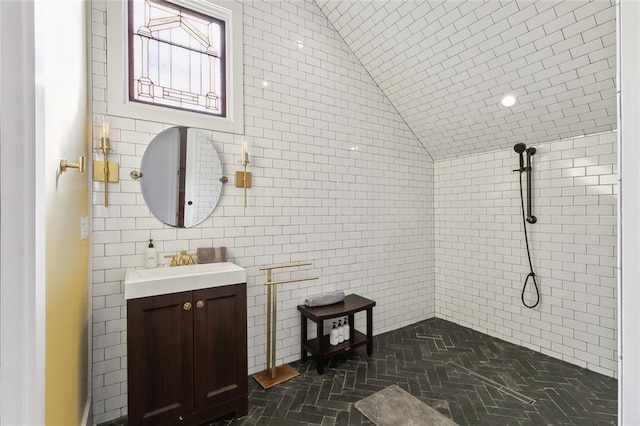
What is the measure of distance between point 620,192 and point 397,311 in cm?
357

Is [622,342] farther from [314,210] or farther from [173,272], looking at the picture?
[314,210]

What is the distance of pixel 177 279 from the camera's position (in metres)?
2.00

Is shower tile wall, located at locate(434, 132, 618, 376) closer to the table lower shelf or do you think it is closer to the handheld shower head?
the handheld shower head

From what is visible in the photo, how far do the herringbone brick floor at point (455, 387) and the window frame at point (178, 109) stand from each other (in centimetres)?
237

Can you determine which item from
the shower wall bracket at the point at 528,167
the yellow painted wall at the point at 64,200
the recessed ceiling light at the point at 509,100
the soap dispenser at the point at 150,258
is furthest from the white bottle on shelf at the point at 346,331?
the recessed ceiling light at the point at 509,100

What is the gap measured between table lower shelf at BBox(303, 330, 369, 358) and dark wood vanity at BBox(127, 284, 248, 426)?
86 cm

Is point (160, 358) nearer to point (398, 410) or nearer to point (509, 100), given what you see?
point (398, 410)

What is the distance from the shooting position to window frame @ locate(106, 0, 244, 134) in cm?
223

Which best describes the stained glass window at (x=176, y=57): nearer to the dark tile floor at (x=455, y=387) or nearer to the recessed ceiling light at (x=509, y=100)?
the dark tile floor at (x=455, y=387)

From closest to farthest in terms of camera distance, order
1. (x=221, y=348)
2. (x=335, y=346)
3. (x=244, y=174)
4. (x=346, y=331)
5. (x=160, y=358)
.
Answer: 1. (x=160, y=358)
2. (x=221, y=348)
3. (x=244, y=174)
4. (x=335, y=346)
5. (x=346, y=331)

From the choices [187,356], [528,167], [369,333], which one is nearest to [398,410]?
[369,333]

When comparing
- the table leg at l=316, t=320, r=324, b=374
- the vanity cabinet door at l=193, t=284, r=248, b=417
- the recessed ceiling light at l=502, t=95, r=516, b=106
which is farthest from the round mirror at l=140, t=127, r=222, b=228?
the recessed ceiling light at l=502, t=95, r=516, b=106

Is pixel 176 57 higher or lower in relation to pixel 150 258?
higher

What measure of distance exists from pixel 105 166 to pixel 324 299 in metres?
2.22
